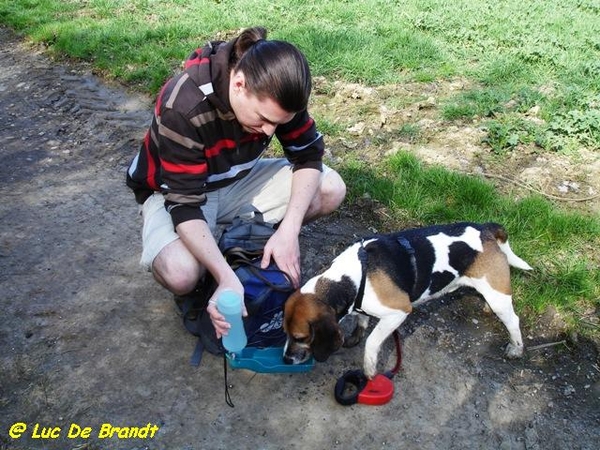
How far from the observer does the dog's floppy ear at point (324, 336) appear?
282 cm

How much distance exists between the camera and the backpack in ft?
9.92

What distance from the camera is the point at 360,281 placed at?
3094mm

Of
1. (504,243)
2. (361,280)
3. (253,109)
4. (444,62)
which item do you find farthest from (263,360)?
(444,62)

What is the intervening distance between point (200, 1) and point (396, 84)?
416cm

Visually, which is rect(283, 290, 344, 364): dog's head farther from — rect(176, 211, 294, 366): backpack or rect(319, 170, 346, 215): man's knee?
rect(319, 170, 346, 215): man's knee

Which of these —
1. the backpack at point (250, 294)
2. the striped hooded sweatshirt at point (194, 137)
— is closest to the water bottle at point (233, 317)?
the backpack at point (250, 294)

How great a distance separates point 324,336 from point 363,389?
471mm

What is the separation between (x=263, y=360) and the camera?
3.08 m

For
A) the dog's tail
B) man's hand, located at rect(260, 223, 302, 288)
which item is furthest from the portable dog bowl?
the dog's tail

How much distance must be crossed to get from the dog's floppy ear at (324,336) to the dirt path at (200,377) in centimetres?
43

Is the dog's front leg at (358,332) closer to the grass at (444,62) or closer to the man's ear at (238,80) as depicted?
the grass at (444,62)

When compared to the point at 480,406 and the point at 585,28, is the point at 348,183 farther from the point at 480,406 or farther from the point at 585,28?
the point at 585,28

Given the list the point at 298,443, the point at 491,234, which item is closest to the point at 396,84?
the point at 491,234

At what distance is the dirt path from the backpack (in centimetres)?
16
